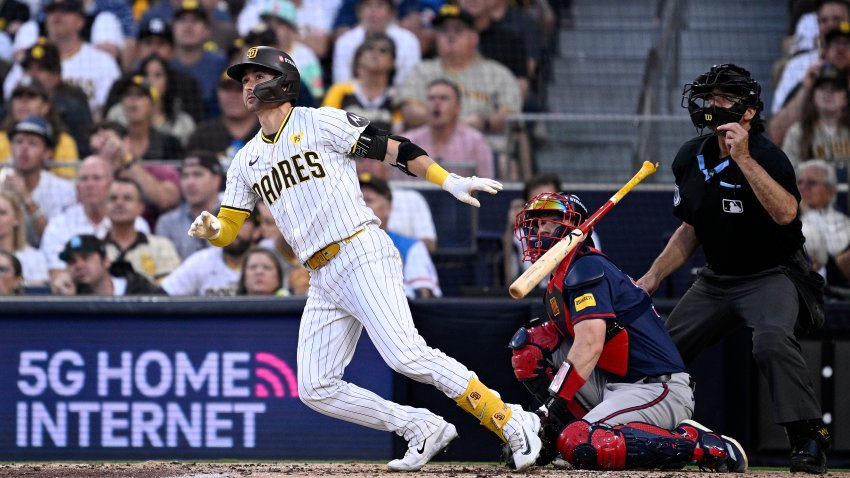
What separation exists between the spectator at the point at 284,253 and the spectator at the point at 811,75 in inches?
136

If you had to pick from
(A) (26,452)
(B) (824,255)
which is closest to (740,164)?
(B) (824,255)

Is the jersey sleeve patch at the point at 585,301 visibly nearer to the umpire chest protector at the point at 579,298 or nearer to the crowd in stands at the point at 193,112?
the umpire chest protector at the point at 579,298

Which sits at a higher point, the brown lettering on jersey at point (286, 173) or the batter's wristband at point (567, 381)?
the brown lettering on jersey at point (286, 173)

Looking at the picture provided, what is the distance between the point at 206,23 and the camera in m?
10.8

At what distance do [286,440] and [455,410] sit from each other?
36.2 inches

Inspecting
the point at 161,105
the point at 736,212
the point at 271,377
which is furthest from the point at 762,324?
the point at 161,105

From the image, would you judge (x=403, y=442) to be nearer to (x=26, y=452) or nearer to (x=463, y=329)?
(x=463, y=329)

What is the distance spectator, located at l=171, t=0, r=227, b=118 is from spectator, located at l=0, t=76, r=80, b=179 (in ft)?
3.95

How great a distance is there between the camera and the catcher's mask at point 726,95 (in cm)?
537

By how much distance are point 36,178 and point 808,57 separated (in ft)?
18.3

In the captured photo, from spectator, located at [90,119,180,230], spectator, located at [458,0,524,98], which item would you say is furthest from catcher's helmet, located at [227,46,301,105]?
spectator, located at [458,0,524,98]

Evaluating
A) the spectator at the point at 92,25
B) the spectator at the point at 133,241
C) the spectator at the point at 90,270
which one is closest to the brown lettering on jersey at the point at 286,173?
the spectator at the point at 90,270

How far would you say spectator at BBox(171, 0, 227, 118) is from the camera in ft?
34.3

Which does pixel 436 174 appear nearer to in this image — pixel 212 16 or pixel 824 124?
pixel 824 124
